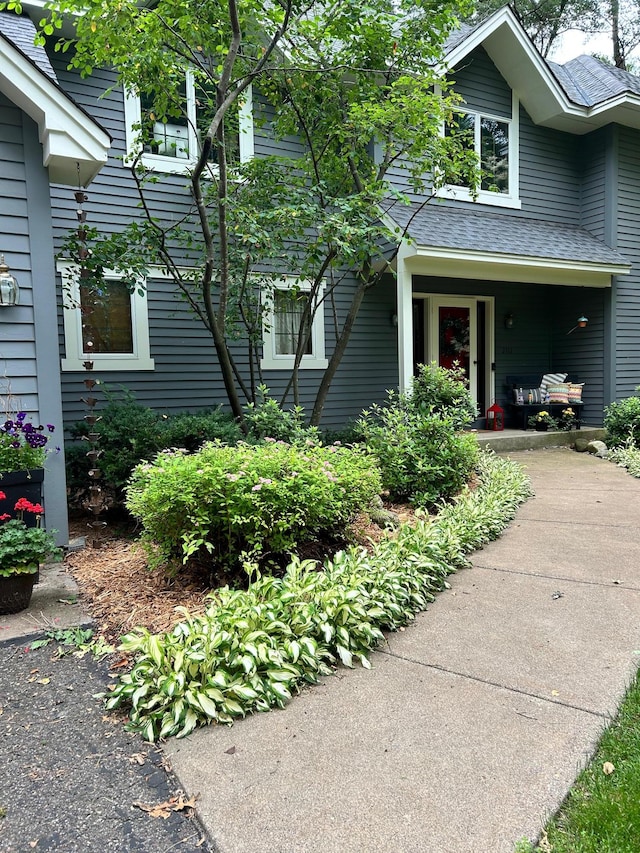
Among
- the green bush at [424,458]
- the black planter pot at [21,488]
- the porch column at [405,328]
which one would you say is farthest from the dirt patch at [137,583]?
the porch column at [405,328]

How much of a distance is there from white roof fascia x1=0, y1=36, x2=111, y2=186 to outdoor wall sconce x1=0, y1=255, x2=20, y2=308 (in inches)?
35.7

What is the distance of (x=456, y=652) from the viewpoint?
287 cm

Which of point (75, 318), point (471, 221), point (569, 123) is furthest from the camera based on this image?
point (569, 123)

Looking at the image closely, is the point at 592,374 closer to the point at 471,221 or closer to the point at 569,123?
the point at 471,221

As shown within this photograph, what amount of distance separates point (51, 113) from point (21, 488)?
2717 mm

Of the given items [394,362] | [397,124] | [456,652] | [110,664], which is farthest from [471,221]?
[110,664]

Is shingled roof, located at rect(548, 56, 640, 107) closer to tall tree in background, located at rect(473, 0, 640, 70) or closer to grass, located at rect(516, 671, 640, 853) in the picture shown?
tall tree in background, located at rect(473, 0, 640, 70)

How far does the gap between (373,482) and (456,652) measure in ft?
5.58

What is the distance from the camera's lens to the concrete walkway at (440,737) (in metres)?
1.78

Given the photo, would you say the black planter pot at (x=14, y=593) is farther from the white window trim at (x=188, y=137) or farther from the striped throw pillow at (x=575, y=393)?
the striped throw pillow at (x=575, y=393)

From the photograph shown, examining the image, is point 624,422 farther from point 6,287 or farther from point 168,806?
point 168,806

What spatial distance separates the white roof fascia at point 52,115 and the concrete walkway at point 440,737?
162 inches

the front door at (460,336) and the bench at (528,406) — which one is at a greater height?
the front door at (460,336)

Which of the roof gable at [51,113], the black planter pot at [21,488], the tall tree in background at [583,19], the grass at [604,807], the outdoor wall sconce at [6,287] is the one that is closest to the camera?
the grass at [604,807]
